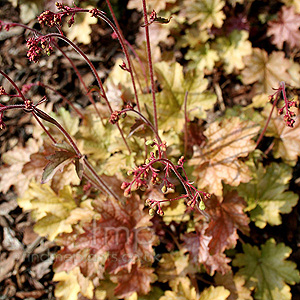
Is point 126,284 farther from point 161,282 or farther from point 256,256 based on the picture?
point 256,256

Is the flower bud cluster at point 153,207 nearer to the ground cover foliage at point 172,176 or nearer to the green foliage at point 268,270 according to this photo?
the ground cover foliage at point 172,176

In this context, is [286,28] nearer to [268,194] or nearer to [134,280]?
[268,194]

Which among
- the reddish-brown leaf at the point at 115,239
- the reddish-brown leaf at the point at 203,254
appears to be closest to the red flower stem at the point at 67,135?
the reddish-brown leaf at the point at 115,239

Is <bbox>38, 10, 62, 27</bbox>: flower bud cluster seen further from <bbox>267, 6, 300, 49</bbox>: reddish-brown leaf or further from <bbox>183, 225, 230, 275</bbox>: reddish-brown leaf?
<bbox>267, 6, 300, 49</bbox>: reddish-brown leaf

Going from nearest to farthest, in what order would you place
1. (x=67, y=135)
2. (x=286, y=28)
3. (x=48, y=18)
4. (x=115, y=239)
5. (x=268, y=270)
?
(x=48, y=18) → (x=67, y=135) → (x=115, y=239) → (x=268, y=270) → (x=286, y=28)

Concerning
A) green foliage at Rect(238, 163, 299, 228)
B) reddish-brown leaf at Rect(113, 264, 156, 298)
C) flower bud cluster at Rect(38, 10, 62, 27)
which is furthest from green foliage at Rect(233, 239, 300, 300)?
flower bud cluster at Rect(38, 10, 62, 27)

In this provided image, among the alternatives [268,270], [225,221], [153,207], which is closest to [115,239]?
[225,221]
